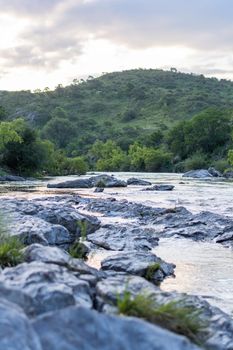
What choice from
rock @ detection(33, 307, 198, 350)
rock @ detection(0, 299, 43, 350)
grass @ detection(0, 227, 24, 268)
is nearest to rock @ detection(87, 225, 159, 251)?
grass @ detection(0, 227, 24, 268)

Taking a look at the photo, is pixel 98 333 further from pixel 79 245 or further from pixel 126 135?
pixel 126 135

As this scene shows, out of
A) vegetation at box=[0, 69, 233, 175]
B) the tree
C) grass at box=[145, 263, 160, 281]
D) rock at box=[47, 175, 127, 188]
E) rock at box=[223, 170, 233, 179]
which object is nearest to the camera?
grass at box=[145, 263, 160, 281]

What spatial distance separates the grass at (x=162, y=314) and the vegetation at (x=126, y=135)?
68374 millimetres

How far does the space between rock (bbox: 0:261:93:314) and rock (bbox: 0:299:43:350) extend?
541 mm

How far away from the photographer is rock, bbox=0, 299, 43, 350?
16.1 ft

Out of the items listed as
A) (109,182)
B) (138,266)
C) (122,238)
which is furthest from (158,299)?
(109,182)

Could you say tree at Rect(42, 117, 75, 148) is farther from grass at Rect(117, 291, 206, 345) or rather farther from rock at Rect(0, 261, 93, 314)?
grass at Rect(117, 291, 206, 345)

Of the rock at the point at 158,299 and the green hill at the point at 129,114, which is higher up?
the green hill at the point at 129,114

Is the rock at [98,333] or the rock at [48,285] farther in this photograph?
the rock at [48,285]

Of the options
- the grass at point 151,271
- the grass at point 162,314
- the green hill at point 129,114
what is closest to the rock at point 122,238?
the grass at point 151,271

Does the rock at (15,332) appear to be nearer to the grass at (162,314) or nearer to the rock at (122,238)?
the grass at (162,314)

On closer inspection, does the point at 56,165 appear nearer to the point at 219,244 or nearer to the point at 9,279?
the point at 219,244

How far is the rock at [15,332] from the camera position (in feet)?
16.1

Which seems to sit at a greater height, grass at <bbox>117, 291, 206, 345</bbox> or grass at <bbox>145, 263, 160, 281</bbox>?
grass at <bbox>117, 291, 206, 345</bbox>
